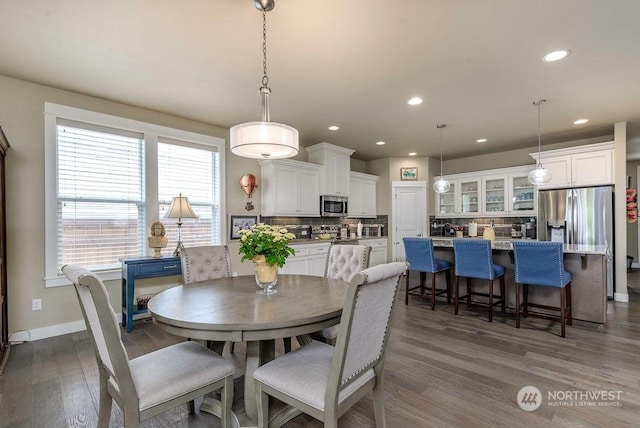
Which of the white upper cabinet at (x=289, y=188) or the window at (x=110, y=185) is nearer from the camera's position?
the window at (x=110, y=185)

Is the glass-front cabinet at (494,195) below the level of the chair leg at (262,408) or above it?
above

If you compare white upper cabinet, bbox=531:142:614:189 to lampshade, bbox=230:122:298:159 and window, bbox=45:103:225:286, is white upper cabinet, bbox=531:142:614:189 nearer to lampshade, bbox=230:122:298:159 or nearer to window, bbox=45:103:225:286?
lampshade, bbox=230:122:298:159

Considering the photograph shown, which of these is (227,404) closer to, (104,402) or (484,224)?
(104,402)

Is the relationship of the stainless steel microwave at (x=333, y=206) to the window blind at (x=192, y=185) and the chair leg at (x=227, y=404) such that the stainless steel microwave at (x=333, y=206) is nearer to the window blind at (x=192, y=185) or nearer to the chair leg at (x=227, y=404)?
the window blind at (x=192, y=185)

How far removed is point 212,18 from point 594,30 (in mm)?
2814

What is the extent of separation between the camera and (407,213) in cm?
679

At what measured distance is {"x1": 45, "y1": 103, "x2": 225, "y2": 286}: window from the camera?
3295 mm

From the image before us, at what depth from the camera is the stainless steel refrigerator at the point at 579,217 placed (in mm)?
4547

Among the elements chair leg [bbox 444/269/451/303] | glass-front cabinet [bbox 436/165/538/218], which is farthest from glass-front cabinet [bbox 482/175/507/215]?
chair leg [bbox 444/269/451/303]

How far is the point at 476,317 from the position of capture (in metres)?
3.79

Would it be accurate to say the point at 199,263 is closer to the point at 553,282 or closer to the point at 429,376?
the point at 429,376

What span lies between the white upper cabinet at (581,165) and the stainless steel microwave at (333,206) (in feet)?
11.2

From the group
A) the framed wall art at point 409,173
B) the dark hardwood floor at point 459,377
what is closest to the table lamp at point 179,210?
the dark hardwood floor at point 459,377

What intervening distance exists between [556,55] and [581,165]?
10.1 feet
